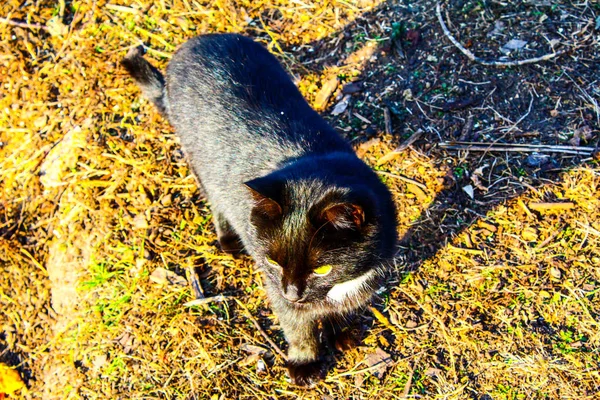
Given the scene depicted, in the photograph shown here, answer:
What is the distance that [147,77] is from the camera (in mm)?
4188

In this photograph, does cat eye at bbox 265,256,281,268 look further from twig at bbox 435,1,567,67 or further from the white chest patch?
twig at bbox 435,1,567,67

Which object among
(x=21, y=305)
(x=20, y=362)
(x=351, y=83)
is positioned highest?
(x=351, y=83)

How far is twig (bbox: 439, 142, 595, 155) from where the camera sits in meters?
3.89

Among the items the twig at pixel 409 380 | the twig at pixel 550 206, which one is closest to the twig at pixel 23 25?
the twig at pixel 409 380

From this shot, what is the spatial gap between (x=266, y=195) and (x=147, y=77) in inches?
90.5

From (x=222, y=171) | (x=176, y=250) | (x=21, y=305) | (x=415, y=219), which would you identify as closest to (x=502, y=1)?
(x=415, y=219)

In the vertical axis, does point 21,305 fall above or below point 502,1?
below

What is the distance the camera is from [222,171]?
340cm

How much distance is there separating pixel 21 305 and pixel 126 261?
3.51 feet

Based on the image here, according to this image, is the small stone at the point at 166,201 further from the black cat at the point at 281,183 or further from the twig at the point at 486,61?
the twig at the point at 486,61

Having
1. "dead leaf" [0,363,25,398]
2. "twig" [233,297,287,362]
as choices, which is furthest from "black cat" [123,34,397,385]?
"dead leaf" [0,363,25,398]

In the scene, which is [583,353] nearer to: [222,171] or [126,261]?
[222,171]

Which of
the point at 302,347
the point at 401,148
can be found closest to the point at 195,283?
the point at 302,347

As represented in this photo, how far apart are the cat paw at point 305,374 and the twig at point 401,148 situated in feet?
5.59
